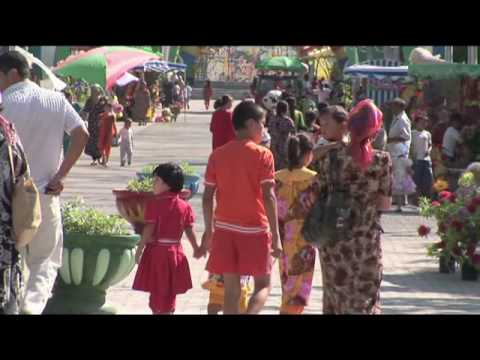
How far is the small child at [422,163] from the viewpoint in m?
20.7

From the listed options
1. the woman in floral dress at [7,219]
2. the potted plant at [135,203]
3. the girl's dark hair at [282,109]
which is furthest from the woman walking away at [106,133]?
the woman in floral dress at [7,219]

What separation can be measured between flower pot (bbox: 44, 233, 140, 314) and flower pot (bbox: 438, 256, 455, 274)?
14.8 ft

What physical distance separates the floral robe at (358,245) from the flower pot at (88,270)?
189 centimetres

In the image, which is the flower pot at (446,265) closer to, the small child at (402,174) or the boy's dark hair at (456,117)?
the small child at (402,174)

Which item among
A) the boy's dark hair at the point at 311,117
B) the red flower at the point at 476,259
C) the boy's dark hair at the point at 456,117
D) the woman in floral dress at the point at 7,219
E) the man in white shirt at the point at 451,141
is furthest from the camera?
the boy's dark hair at the point at 311,117

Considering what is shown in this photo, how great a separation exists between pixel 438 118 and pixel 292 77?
4309 centimetres

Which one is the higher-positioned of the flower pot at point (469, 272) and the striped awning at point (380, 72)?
the striped awning at point (380, 72)

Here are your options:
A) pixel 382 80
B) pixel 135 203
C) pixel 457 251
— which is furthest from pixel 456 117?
pixel 382 80

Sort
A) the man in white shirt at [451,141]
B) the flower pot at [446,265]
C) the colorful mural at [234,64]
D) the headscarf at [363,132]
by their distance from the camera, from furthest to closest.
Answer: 1. the colorful mural at [234,64]
2. the man in white shirt at [451,141]
3. the flower pot at [446,265]
4. the headscarf at [363,132]

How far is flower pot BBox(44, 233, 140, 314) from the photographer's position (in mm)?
10156

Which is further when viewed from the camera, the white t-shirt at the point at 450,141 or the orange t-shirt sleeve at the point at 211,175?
the white t-shirt at the point at 450,141
